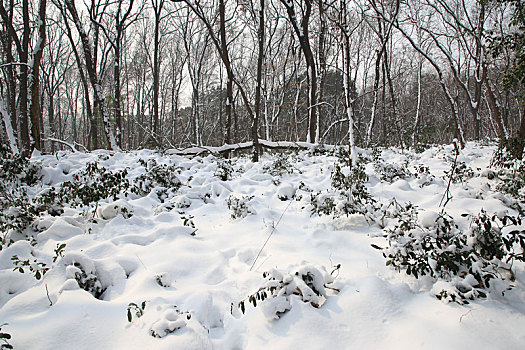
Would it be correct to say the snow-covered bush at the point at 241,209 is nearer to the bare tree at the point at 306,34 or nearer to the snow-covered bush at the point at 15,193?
the snow-covered bush at the point at 15,193

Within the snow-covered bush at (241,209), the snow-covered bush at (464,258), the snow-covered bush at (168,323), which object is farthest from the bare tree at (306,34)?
the snow-covered bush at (168,323)

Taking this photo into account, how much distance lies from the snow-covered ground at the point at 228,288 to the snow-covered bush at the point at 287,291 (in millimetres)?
16

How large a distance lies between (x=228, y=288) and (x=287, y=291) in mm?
613

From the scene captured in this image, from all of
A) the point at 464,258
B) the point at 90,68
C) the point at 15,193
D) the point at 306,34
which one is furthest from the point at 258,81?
the point at 464,258

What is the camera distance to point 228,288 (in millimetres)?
2324

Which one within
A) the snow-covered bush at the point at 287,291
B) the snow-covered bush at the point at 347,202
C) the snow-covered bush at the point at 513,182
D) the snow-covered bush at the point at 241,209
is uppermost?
the snow-covered bush at the point at 513,182

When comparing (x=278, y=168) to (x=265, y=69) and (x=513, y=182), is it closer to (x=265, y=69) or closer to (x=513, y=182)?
(x=513, y=182)

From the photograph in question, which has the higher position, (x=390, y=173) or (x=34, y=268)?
(x=390, y=173)

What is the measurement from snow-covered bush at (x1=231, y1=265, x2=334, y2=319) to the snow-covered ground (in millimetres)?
16

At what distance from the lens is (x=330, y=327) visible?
177cm

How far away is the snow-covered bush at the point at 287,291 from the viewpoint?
187 centimetres

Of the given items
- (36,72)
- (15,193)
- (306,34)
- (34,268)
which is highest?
(306,34)

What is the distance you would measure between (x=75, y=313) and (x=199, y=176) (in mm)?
4257

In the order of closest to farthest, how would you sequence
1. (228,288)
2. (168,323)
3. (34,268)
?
(168,323) < (228,288) < (34,268)
